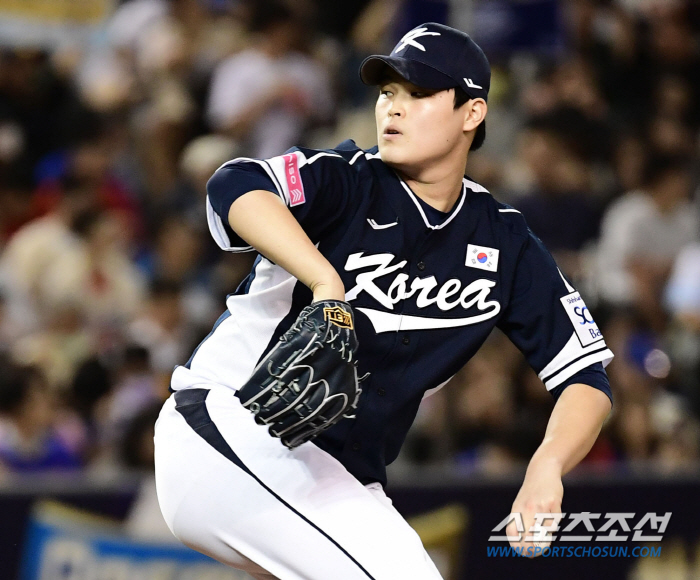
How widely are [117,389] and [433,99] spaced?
3.82 metres

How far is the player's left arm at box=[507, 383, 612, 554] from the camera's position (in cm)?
266

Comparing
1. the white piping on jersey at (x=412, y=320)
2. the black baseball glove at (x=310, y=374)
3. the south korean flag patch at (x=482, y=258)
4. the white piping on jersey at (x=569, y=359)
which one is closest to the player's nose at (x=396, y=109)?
the south korean flag patch at (x=482, y=258)

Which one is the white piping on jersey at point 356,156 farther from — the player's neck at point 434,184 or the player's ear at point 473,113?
the player's ear at point 473,113

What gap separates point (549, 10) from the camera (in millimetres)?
6820

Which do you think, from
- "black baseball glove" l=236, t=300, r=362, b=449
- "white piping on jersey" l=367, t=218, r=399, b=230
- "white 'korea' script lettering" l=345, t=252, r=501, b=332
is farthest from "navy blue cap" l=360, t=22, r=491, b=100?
"black baseball glove" l=236, t=300, r=362, b=449

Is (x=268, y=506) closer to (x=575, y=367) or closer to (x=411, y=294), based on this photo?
(x=411, y=294)

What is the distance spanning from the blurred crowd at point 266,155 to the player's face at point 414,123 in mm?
3176

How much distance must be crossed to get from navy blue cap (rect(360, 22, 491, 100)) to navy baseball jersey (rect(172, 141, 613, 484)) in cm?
28

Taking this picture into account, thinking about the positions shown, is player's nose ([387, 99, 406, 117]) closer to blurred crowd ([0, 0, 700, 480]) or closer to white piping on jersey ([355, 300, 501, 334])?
white piping on jersey ([355, 300, 501, 334])

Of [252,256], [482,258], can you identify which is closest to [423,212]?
[482,258]

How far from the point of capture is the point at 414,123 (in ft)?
9.70

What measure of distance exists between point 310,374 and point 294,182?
0.54 meters

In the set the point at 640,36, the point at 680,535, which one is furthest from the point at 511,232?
the point at 640,36

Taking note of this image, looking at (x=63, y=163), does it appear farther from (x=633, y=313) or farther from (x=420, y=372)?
(x=420, y=372)
